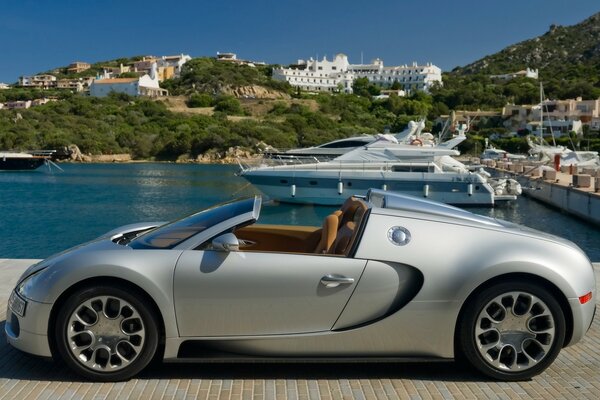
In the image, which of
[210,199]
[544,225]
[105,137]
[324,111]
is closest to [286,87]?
[324,111]

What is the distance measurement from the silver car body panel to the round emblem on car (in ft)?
0.07

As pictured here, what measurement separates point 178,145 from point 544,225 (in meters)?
77.8

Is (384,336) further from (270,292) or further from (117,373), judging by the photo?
(117,373)

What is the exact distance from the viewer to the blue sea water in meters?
20.6

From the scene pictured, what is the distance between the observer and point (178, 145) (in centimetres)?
9681

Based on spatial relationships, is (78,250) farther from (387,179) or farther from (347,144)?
(347,144)

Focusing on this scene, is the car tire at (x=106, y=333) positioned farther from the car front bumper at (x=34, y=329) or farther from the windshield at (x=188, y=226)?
the windshield at (x=188, y=226)

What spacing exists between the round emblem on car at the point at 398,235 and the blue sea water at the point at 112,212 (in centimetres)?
1514

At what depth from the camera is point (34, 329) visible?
3893 mm

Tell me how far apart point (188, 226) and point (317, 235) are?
3.94 ft

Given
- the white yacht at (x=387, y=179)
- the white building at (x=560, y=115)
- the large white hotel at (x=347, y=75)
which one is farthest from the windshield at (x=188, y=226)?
the large white hotel at (x=347, y=75)

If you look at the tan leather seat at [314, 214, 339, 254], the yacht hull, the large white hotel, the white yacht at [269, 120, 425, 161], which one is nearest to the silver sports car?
Result: the tan leather seat at [314, 214, 339, 254]

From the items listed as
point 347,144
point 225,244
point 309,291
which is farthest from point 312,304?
point 347,144

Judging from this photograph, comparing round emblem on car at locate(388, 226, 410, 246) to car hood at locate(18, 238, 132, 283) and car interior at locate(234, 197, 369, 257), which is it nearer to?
car interior at locate(234, 197, 369, 257)
